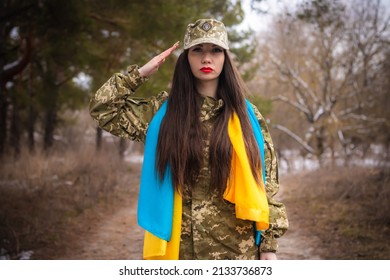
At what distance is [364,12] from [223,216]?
8.70 m

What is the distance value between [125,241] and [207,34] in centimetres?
421

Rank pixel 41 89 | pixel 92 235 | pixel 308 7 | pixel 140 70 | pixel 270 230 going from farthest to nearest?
pixel 41 89
pixel 92 235
pixel 308 7
pixel 140 70
pixel 270 230

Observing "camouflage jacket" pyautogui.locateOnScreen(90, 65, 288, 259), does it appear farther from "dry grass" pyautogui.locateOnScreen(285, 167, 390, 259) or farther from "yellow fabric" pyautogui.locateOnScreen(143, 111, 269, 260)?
"dry grass" pyautogui.locateOnScreen(285, 167, 390, 259)

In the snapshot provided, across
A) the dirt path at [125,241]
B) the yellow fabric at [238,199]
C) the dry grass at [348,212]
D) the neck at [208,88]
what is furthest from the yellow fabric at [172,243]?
the dry grass at [348,212]

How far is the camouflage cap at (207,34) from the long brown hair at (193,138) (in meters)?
0.16

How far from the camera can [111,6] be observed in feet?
19.0

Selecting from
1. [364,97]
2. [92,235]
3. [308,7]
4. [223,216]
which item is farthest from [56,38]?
[364,97]

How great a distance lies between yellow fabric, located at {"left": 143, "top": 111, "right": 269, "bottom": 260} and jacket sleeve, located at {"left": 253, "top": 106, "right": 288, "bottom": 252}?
61 millimetres

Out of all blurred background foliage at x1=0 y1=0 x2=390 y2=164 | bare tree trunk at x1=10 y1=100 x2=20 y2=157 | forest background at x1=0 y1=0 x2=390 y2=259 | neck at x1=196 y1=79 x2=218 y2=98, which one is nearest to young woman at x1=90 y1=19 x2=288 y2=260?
neck at x1=196 y1=79 x2=218 y2=98

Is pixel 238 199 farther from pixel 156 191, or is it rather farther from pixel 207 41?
pixel 207 41

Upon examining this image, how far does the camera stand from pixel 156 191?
176 cm

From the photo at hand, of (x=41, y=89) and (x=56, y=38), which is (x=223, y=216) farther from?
(x=41, y=89)

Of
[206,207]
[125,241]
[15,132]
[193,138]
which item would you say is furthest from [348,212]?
[15,132]

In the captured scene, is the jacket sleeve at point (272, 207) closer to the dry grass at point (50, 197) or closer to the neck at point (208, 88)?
the neck at point (208, 88)
